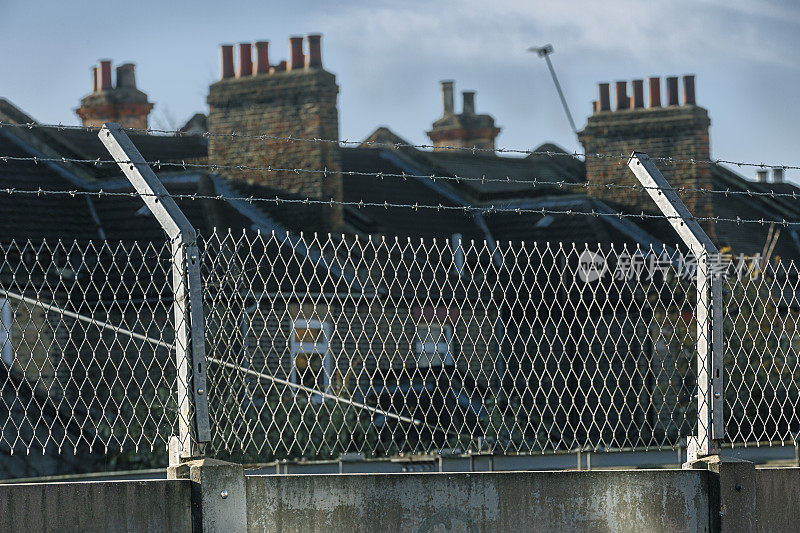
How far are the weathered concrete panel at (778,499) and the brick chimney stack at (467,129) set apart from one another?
1000 inches

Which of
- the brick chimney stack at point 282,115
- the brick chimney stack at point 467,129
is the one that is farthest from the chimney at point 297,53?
the brick chimney stack at point 467,129

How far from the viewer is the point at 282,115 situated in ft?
64.8

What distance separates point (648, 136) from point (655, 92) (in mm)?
766

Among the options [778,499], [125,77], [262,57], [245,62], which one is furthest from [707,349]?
[125,77]

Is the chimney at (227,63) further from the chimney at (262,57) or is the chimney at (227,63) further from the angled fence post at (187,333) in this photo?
the angled fence post at (187,333)

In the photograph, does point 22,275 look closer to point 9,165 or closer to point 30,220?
point 30,220

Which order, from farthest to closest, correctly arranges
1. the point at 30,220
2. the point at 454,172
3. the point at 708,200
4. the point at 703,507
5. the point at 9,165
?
1. the point at 454,172
2. the point at 708,200
3. the point at 9,165
4. the point at 30,220
5. the point at 703,507

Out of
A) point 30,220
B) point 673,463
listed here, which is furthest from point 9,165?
point 673,463

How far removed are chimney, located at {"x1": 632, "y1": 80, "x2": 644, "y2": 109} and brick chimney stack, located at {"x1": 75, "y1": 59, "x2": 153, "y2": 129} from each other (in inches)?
379

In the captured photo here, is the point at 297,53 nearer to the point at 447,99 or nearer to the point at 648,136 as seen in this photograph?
the point at 648,136

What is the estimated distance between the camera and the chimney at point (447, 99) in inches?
1264

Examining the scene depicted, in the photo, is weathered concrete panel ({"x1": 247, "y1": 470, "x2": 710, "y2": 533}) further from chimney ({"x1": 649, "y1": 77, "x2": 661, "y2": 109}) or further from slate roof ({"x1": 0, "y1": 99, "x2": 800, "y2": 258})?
chimney ({"x1": 649, "y1": 77, "x2": 661, "y2": 109})

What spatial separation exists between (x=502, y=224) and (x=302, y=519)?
17.5 meters

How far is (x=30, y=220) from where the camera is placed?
59.0ft
